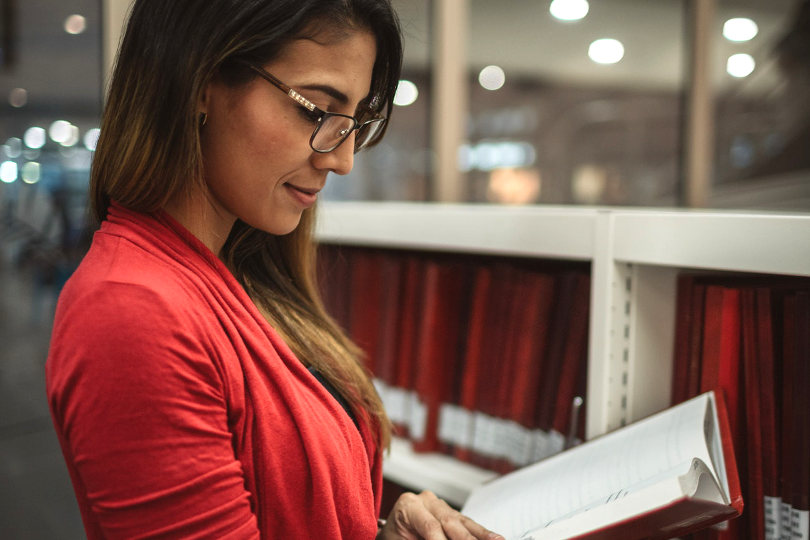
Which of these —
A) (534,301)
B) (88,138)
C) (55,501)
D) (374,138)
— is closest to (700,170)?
(534,301)

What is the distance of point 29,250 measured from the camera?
146 centimetres

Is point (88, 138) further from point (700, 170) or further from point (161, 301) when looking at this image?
point (700, 170)

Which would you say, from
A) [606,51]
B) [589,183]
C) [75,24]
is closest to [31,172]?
[75,24]

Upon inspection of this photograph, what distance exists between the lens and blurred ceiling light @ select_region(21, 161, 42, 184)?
1426 millimetres

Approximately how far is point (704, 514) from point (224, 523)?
0.48 m

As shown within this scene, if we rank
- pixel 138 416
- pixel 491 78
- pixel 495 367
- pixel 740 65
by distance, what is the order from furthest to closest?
pixel 740 65, pixel 491 78, pixel 495 367, pixel 138 416

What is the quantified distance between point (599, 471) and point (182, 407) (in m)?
0.52

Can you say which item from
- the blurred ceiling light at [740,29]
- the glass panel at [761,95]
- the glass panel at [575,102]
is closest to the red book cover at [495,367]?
the glass panel at [575,102]

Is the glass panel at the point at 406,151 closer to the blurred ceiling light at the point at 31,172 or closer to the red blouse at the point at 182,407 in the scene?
the blurred ceiling light at the point at 31,172

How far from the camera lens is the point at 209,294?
695 mm

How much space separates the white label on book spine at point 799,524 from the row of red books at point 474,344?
0.32m

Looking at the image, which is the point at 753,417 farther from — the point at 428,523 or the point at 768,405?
the point at 428,523

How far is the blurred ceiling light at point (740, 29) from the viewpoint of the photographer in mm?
2410

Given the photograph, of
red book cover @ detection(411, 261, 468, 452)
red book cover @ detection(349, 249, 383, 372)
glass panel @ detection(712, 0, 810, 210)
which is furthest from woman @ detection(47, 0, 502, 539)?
glass panel @ detection(712, 0, 810, 210)
